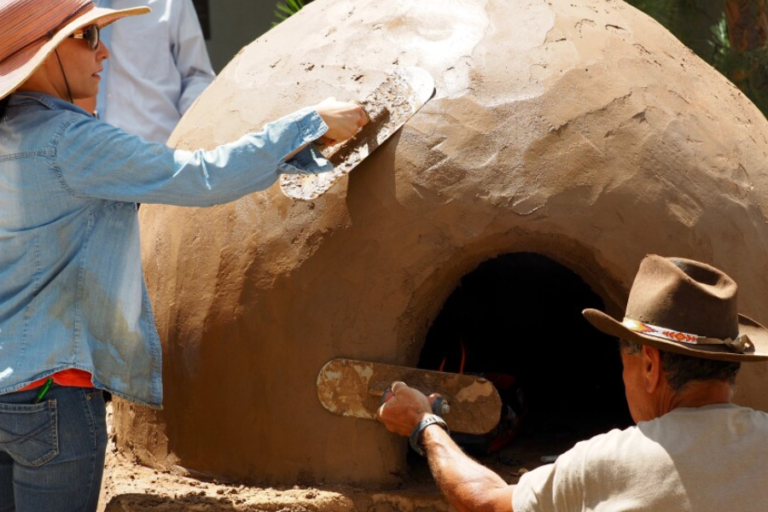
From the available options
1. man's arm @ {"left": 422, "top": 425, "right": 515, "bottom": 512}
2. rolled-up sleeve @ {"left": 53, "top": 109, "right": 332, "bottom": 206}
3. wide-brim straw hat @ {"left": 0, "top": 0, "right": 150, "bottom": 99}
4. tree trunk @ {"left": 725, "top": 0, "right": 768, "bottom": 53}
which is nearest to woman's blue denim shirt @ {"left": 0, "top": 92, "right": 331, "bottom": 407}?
rolled-up sleeve @ {"left": 53, "top": 109, "right": 332, "bottom": 206}

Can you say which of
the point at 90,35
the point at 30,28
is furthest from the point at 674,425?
the point at 30,28

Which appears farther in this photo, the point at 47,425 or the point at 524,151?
the point at 524,151

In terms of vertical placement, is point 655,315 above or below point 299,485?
above

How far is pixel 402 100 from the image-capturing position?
3.36 meters

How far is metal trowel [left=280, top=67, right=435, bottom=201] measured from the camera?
3297mm

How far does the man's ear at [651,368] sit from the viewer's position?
2.36 metres

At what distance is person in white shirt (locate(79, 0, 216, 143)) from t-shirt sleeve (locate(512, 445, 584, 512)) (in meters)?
3.01

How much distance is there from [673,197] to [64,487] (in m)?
2.08

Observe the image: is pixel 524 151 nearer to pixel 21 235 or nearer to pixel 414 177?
pixel 414 177

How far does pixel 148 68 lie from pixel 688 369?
10.9 feet

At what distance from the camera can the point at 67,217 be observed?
2.74 m

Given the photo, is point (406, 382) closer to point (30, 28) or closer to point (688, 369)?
point (688, 369)

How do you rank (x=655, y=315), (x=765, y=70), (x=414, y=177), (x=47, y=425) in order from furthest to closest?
(x=765, y=70) < (x=414, y=177) < (x=47, y=425) < (x=655, y=315)

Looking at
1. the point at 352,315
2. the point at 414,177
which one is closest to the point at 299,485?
the point at 352,315
